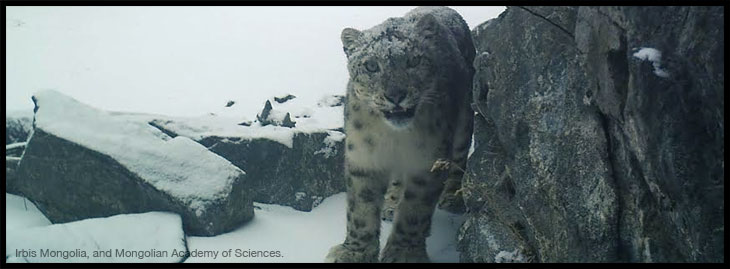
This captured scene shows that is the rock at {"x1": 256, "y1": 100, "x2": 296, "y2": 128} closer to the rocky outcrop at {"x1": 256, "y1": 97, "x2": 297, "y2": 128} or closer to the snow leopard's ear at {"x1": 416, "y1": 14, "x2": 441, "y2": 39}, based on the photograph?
the rocky outcrop at {"x1": 256, "y1": 97, "x2": 297, "y2": 128}

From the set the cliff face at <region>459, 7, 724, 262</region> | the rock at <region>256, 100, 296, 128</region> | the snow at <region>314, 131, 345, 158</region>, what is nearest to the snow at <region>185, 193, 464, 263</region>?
the snow at <region>314, 131, 345, 158</region>

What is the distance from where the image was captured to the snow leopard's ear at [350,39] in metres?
4.77

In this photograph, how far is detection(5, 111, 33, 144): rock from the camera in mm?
6957

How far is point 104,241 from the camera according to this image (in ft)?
15.4

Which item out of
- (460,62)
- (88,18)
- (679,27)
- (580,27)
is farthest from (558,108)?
(88,18)

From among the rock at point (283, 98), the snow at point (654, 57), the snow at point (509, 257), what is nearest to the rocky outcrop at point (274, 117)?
the rock at point (283, 98)

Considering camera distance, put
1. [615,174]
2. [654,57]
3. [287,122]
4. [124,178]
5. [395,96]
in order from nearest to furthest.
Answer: [654,57] < [615,174] < [395,96] < [124,178] < [287,122]

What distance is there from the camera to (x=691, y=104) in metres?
2.15

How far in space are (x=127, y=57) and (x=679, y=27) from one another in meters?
11.2

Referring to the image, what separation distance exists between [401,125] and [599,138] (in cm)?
174

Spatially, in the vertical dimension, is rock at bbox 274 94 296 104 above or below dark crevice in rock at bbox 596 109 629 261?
above

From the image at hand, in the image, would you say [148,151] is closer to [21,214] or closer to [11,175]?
[21,214]

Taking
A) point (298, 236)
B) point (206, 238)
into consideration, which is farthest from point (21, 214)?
point (298, 236)
